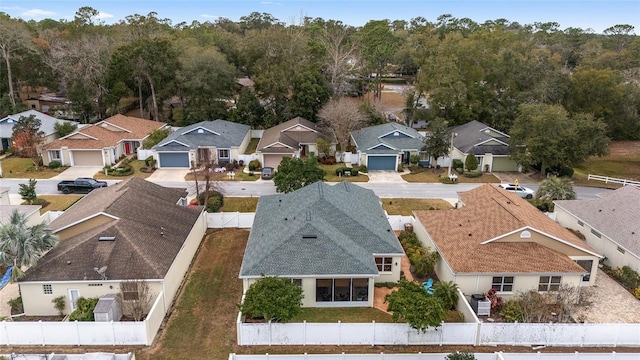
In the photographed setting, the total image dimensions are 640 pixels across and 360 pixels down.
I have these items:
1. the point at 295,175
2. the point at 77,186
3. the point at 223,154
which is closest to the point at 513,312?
the point at 295,175

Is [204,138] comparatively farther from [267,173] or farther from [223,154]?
[267,173]

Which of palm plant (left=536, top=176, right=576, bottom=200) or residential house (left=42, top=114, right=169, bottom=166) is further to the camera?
residential house (left=42, top=114, right=169, bottom=166)

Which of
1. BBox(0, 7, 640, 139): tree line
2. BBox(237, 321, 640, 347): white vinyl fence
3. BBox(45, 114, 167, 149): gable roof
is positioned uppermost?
BBox(0, 7, 640, 139): tree line

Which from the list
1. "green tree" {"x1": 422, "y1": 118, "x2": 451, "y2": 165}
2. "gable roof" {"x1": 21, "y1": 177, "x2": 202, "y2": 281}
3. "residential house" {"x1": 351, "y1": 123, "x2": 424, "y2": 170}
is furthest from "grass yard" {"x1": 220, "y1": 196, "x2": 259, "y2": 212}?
"green tree" {"x1": 422, "y1": 118, "x2": 451, "y2": 165}

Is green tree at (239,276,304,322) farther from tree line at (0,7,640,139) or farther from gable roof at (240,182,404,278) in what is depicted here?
tree line at (0,7,640,139)

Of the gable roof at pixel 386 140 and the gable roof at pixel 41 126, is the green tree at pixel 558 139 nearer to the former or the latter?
the gable roof at pixel 386 140
